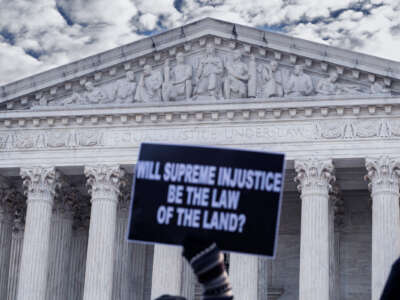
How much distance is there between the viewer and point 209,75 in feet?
111

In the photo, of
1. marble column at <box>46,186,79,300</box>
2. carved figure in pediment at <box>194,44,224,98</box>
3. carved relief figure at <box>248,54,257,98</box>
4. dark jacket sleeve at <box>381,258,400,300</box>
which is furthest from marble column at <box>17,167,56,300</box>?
dark jacket sleeve at <box>381,258,400,300</box>

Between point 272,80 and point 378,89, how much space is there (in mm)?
4184

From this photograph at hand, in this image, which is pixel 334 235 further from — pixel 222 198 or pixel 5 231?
pixel 222 198

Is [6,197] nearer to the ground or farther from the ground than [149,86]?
nearer to the ground

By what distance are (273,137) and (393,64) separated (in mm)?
5363

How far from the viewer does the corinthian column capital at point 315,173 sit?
3166cm

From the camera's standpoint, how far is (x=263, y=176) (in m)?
9.23

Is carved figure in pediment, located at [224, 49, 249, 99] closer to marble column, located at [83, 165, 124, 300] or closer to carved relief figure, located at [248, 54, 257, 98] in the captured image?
carved relief figure, located at [248, 54, 257, 98]

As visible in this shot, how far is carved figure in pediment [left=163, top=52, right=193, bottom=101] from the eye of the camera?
3381 cm

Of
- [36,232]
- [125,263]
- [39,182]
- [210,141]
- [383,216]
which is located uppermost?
[210,141]

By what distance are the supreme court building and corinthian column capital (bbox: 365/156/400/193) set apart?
0.05 meters

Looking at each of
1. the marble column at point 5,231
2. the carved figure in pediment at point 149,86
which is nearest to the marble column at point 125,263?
the carved figure in pediment at point 149,86

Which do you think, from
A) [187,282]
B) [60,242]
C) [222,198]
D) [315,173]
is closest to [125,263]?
[187,282]

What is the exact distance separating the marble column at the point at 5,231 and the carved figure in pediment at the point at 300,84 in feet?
44.1
